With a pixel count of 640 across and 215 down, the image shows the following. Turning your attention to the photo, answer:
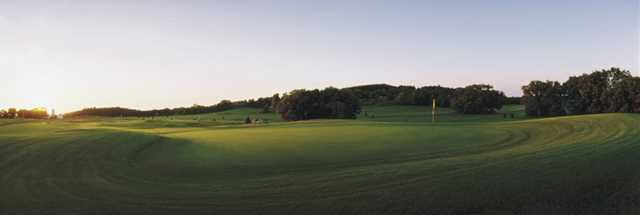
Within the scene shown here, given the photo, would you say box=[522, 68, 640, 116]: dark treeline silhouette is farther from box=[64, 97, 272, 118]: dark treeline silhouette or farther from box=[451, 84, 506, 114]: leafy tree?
box=[64, 97, 272, 118]: dark treeline silhouette

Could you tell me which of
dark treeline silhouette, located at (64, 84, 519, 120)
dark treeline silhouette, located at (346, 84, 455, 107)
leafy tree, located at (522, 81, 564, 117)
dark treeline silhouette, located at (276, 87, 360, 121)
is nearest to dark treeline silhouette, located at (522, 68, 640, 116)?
leafy tree, located at (522, 81, 564, 117)

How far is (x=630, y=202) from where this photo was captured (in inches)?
329

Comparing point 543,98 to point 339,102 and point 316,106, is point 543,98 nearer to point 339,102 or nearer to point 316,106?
point 339,102

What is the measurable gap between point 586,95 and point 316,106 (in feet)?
160

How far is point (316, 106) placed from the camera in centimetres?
8194

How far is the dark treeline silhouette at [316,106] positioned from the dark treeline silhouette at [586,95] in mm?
35767

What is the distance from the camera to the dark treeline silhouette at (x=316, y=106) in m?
80.9

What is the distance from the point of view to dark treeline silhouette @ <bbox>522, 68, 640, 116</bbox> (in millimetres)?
64500

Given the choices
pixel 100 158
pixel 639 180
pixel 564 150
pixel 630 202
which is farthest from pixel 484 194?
pixel 100 158

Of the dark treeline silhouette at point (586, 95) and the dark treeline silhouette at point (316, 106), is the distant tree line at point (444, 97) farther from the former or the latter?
the dark treeline silhouette at point (316, 106)

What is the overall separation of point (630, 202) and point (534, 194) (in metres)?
1.82

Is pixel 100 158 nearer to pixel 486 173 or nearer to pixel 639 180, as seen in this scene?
pixel 486 173

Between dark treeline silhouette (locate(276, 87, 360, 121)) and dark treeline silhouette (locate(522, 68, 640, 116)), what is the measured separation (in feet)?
117

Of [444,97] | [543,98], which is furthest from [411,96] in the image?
[543,98]
